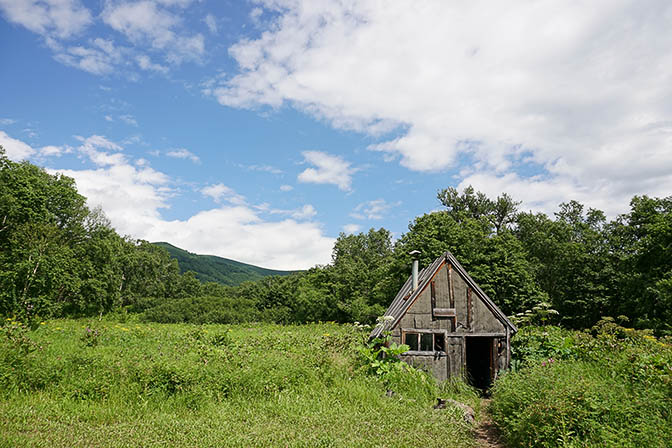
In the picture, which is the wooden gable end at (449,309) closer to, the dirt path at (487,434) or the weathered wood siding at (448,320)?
the weathered wood siding at (448,320)

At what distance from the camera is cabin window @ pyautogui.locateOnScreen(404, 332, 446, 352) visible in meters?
13.9

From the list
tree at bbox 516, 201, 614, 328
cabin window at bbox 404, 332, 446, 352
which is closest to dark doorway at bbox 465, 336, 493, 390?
cabin window at bbox 404, 332, 446, 352

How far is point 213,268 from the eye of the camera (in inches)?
5020

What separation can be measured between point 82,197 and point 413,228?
88.9 feet

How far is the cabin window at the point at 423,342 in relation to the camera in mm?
13914

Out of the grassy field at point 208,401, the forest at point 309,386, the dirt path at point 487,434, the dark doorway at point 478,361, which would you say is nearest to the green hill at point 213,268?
the forest at point 309,386

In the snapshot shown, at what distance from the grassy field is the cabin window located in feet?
6.51

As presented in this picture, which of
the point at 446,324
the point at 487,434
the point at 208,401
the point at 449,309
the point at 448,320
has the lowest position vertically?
the point at 487,434

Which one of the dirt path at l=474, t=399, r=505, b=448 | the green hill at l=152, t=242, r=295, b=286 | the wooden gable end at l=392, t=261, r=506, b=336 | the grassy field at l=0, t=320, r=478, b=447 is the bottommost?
the dirt path at l=474, t=399, r=505, b=448

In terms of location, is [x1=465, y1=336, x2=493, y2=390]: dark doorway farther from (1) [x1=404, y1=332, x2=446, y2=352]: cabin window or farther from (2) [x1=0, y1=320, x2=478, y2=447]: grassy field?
(2) [x1=0, y1=320, x2=478, y2=447]: grassy field

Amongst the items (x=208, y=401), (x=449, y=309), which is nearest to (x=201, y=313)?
(x=449, y=309)

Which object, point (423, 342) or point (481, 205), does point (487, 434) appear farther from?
point (481, 205)

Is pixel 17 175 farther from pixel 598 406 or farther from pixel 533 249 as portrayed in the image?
pixel 533 249

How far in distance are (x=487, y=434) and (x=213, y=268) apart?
414ft
